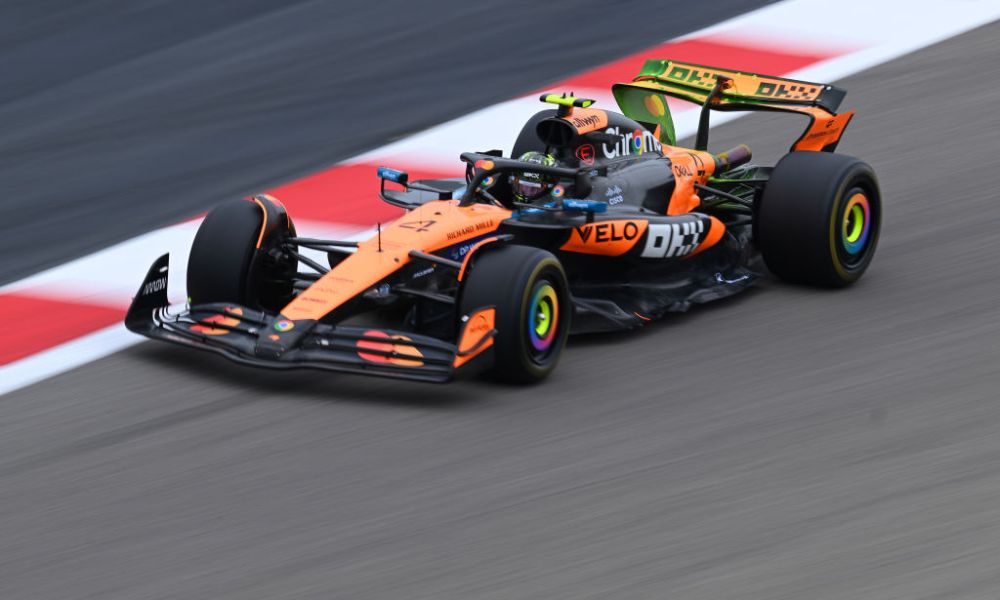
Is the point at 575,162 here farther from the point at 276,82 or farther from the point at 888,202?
the point at 276,82

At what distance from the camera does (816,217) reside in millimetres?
7445

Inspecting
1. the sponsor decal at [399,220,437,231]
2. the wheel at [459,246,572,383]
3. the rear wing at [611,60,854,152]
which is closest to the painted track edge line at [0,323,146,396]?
the sponsor decal at [399,220,437,231]

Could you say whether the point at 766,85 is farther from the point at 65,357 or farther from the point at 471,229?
the point at 65,357

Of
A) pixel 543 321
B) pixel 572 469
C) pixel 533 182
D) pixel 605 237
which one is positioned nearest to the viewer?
pixel 572 469

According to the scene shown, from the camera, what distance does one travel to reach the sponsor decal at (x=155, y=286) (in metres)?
6.96

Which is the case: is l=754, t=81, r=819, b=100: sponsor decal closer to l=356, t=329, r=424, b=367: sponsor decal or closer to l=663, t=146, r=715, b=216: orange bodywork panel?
l=663, t=146, r=715, b=216: orange bodywork panel

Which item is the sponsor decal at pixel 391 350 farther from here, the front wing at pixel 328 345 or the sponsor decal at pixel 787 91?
the sponsor decal at pixel 787 91

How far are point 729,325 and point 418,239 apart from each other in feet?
5.17

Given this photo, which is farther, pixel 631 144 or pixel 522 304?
pixel 631 144

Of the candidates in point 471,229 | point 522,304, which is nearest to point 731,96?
point 471,229

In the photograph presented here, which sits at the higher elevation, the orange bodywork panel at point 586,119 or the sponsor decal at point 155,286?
the orange bodywork panel at point 586,119

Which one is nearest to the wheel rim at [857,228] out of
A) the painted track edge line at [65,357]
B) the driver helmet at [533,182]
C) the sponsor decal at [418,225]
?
the driver helmet at [533,182]

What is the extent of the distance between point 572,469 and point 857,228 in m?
2.70

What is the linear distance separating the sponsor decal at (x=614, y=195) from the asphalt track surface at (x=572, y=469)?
66cm
